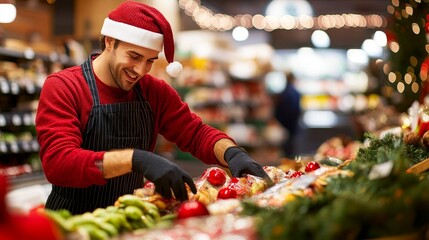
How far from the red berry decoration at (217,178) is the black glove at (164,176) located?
0.99 feet

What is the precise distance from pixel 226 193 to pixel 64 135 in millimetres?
752

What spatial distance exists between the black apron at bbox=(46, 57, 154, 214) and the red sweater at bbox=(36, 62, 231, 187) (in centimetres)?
5

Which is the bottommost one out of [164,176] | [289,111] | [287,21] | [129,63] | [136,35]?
[289,111]

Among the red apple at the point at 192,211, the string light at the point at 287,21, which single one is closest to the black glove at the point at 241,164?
the red apple at the point at 192,211

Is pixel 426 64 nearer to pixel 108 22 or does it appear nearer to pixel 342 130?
pixel 108 22

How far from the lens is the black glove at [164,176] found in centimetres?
275

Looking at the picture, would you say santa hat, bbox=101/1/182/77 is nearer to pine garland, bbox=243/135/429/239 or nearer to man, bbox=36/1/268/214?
man, bbox=36/1/268/214

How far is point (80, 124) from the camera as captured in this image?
10.9 ft

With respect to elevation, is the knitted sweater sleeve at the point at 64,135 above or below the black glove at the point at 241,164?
above

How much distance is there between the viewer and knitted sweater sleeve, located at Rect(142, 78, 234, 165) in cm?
373

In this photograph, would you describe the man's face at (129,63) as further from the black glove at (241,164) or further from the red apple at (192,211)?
the red apple at (192,211)

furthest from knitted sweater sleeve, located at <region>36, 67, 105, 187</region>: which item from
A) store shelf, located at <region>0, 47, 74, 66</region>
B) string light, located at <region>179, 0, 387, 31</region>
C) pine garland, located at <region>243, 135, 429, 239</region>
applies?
string light, located at <region>179, 0, 387, 31</region>

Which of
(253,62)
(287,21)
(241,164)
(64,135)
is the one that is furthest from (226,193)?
(287,21)

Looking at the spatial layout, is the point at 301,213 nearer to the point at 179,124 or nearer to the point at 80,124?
the point at 80,124
